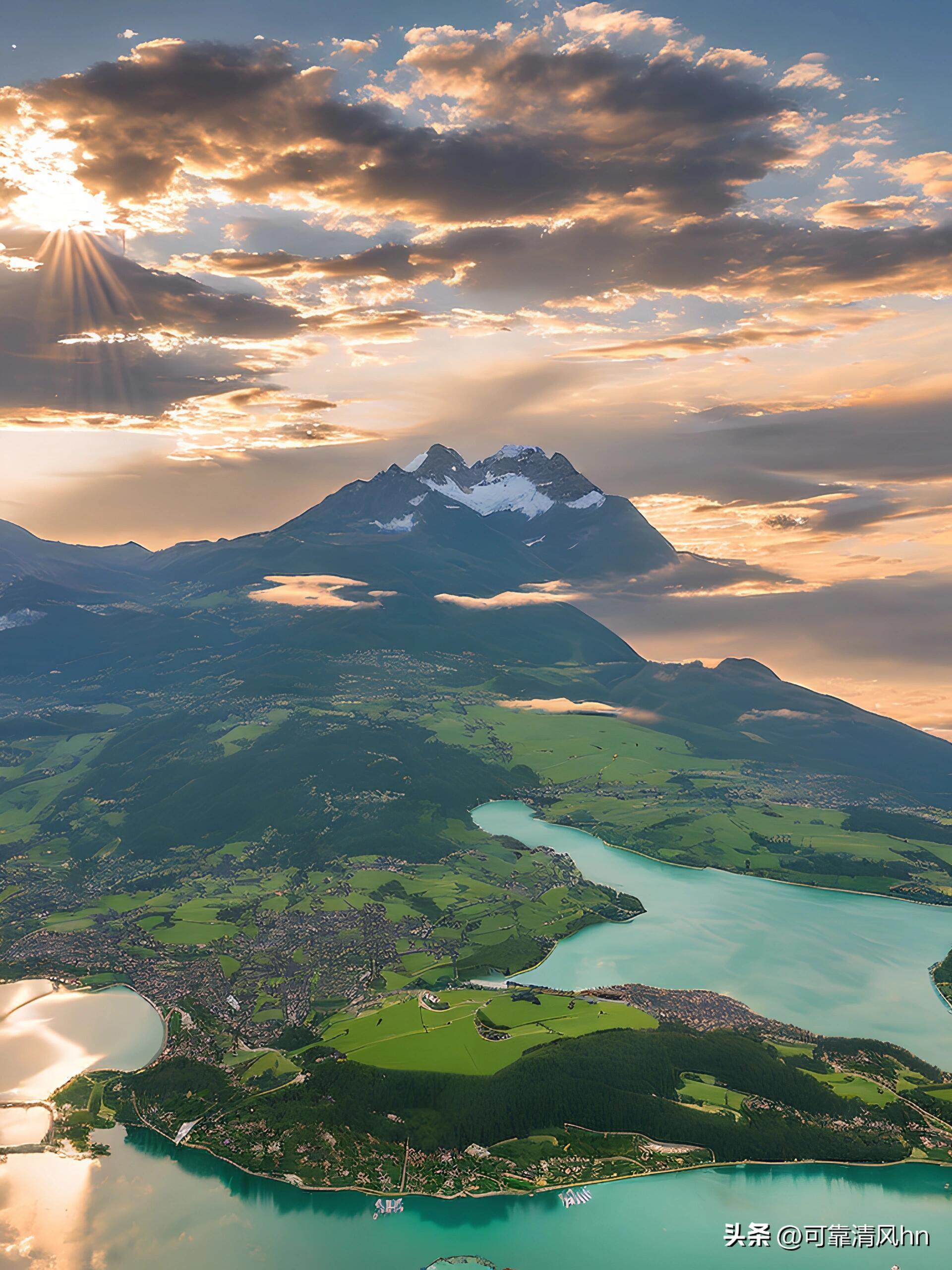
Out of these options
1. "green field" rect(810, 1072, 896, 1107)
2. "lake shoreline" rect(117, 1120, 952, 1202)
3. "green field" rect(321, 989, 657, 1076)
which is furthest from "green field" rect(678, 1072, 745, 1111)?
"green field" rect(321, 989, 657, 1076)

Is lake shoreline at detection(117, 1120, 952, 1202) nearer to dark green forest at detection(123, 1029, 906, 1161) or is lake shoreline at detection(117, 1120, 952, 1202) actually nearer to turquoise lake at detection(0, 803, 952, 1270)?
turquoise lake at detection(0, 803, 952, 1270)

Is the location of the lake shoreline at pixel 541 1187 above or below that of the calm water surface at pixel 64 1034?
below

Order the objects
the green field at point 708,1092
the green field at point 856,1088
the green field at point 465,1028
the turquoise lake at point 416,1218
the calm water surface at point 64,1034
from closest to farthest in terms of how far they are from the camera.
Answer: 1. the turquoise lake at point 416,1218
2. the green field at point 708,1092
3. the green field at point 856,1088
4. the green field at point 465,1028
5. the calm water surface at point 64,1034

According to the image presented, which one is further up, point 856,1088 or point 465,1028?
point 465,1028

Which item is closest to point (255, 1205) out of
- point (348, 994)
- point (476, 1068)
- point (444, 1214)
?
point (444, 1214)

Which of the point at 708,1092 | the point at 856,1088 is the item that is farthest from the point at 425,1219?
the point at 856,1088

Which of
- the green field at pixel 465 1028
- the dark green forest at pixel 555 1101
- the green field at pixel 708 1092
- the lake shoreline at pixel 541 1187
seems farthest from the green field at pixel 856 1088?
the green field at pixel 465 1028

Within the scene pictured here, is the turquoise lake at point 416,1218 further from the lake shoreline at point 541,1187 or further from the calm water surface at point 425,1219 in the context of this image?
the lake shoreline at point 541,1187

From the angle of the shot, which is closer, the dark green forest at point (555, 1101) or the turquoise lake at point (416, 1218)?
the turquoise lake at point (416, 1218)

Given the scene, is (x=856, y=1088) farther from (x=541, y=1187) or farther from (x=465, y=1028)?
(x=465, y=1028)
